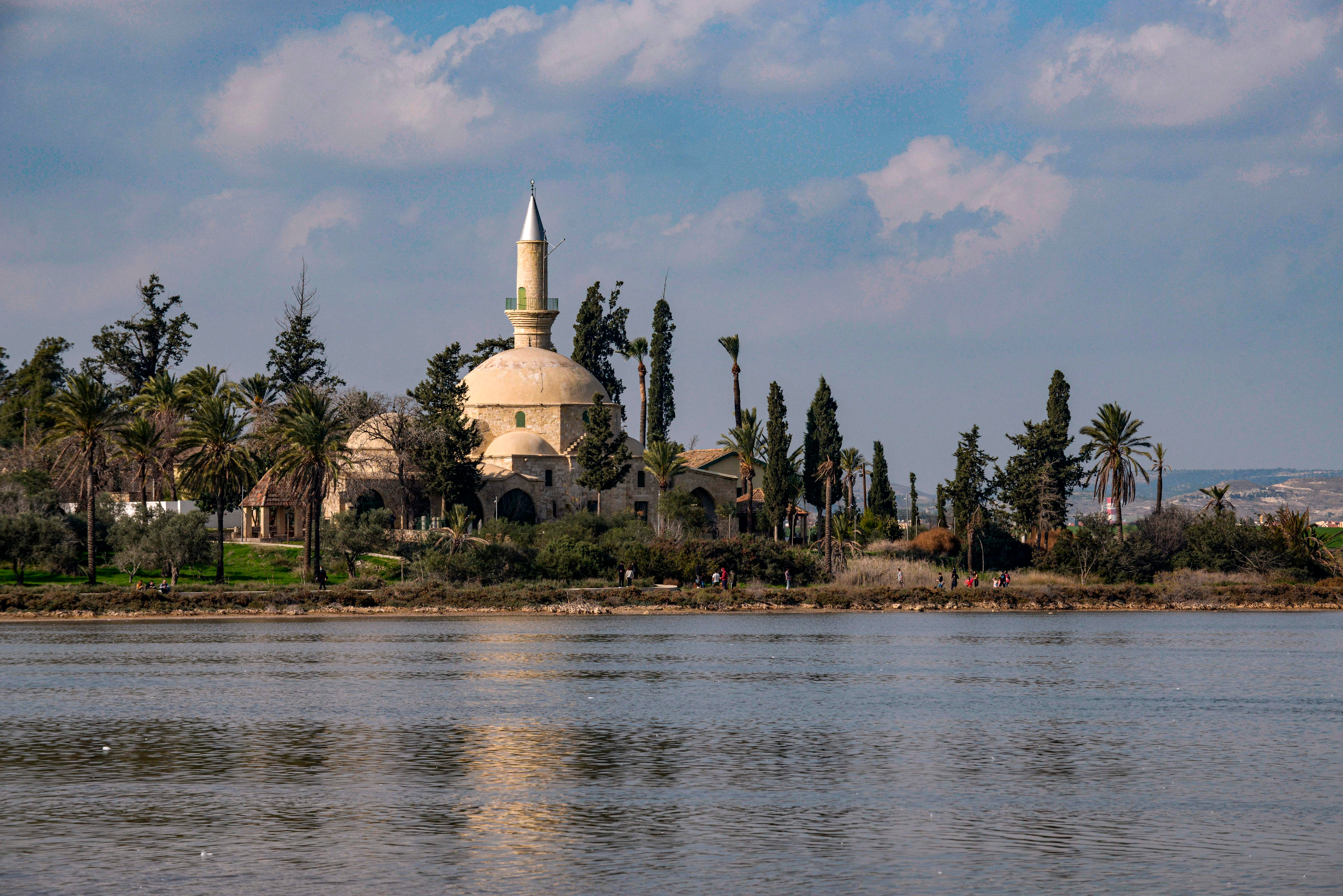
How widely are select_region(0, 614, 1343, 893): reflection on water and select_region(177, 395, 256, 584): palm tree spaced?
67.1 ft

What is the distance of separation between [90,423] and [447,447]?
16.2 metres

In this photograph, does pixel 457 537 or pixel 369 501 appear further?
pixel 369 501

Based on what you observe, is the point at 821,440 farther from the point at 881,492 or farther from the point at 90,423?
the point at 90,423

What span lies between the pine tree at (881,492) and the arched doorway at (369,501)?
2589 cm

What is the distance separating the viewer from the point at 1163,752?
70.7 ft

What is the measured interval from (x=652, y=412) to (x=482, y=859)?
70.6 m

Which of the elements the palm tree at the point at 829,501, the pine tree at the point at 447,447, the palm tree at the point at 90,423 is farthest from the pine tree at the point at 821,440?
the palm tree at the point at 90,423

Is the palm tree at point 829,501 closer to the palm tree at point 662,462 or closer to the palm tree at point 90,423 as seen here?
the palm tree at point 662,462

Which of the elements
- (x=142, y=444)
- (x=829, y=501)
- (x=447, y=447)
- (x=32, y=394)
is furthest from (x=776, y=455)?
(x=32, y=394)

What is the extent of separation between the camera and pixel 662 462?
243 ft

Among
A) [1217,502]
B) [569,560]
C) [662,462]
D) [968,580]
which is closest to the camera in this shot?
[569,560]

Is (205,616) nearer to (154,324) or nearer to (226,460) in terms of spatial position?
(226,460)

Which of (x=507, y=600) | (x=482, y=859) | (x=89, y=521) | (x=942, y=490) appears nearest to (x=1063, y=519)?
(x=942, y=490)

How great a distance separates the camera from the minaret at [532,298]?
274ft
